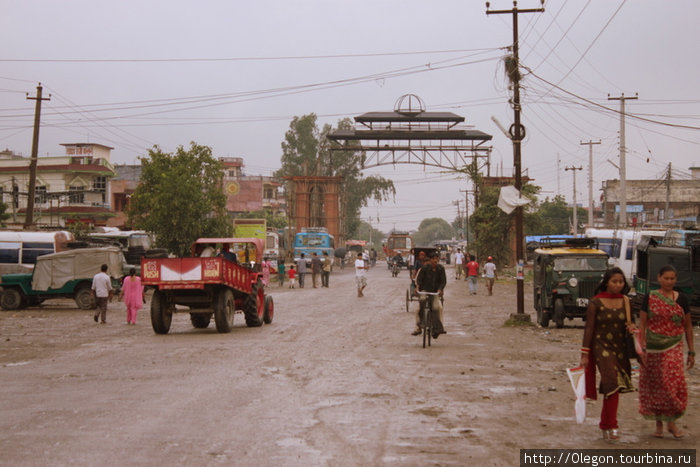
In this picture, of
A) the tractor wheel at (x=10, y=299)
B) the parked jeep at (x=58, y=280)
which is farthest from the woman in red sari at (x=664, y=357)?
the tractor wheel at (x=10, y=299)

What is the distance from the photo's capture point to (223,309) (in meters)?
18.8

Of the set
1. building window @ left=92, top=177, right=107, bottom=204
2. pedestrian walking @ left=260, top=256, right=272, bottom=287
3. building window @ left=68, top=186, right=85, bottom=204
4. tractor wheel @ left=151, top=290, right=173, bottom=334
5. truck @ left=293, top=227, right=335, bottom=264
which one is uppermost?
building window @ left=92, top=177, right=107, bottom=204

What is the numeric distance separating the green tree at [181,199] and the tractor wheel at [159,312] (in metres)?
24.0

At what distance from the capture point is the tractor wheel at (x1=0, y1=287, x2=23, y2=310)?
1141 inches

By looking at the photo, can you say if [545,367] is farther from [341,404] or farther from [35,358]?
[35,358]

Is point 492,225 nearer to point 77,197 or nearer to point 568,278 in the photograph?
point 568,278

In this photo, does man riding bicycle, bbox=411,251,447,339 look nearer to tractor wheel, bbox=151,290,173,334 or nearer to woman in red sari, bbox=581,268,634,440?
tractor wheel, bbox=151,290,173,334

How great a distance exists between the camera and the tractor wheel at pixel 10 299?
2897 centimetres

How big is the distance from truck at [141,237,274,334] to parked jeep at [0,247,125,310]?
912 centimetres

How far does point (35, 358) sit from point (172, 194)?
2812 cm

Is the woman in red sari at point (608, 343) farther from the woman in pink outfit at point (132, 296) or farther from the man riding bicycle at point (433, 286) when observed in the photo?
the woman in pink outfit at point (132, 296)

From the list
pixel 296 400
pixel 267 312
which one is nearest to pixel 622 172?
pixel 267 312

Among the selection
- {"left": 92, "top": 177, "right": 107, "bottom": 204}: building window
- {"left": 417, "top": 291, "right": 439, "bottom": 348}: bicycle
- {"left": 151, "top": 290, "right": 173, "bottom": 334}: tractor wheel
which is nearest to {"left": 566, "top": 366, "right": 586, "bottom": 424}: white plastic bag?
{"left": 417, "top": 291, "right": 439, "bottom": 348}: bicycle

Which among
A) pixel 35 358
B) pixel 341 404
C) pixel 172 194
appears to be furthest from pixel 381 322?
pixel 172 194
